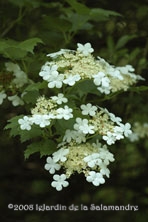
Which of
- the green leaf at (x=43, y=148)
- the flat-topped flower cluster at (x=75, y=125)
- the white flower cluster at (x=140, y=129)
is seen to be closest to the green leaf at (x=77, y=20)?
the flat-topped flower cluster at (x=75, y=125)

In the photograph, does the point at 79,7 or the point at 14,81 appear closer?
the point at 14,81

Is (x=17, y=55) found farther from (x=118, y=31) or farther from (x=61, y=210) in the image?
(x=61, y=210)

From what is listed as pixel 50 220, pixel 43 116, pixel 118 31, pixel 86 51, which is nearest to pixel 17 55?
pixel 86 51

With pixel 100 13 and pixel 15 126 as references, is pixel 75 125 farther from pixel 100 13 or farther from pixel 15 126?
pixel 100 13

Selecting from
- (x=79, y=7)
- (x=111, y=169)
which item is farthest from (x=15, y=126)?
(x=111, y=169)

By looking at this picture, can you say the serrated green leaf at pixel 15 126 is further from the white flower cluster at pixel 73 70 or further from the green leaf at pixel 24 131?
the white flower cluster at pixel 73 70

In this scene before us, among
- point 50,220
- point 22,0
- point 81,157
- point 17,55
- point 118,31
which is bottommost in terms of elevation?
point 50,220
